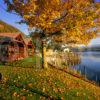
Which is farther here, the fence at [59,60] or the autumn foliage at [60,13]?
the fence at [59,60]

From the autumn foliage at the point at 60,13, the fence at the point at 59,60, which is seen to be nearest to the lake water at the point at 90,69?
the fence at the point at 59,60

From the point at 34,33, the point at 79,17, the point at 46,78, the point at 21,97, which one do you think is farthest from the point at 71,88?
the point at 34,33

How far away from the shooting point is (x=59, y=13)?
2225cm

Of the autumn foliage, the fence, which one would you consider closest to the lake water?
the fence

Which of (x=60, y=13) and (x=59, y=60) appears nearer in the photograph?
(x=60, y=13)

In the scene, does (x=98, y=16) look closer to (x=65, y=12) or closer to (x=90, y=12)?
(x=90, y=12)


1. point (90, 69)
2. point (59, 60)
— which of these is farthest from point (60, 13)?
point (90, 69)

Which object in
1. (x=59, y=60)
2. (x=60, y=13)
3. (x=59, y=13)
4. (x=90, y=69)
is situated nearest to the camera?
(x=59, y=13)

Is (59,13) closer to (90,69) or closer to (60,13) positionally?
(60,13)

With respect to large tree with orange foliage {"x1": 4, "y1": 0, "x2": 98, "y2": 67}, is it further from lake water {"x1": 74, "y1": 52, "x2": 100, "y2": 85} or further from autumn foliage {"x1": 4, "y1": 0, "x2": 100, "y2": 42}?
lake water {"x1": 74, "y1": 52, "x2": 100, "y2": 85}

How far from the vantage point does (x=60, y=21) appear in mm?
23734

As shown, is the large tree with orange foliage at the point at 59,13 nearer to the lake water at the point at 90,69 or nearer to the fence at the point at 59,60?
the lake water at the point at 90,69

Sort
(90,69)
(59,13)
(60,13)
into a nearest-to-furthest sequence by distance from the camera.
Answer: (59,13) → (60,13) → (90,69)

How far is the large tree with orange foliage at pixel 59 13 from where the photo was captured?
2208 cm
